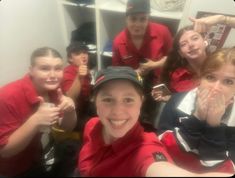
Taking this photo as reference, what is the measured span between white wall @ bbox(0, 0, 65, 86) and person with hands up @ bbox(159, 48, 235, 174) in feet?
0.84

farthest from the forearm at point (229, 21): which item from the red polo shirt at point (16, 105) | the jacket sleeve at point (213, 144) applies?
the red polo shirt at point (16, 105)

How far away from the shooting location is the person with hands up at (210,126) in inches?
13.3

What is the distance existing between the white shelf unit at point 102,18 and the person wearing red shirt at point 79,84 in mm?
35

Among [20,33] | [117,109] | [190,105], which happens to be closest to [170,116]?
[190,105]

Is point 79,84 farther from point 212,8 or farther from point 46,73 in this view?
point 212,8

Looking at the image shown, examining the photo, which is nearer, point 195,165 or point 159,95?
point 195,165

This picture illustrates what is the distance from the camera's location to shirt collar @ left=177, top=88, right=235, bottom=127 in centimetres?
39

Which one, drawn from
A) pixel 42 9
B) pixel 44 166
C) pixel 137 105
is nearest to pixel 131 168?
pixel 137 105

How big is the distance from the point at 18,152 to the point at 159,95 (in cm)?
25

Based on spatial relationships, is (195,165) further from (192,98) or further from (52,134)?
(52,134)

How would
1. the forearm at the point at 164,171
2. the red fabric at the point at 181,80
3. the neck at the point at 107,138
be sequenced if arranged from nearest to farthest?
the forearm at the point at 164,171 < the neck at the point at 107,138 < the red fabric at the point at 181,80

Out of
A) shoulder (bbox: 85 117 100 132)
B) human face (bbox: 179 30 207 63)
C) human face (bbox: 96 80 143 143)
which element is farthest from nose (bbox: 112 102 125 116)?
human face (bbox: 179 30 207 63)

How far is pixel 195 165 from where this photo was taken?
354 millimetres

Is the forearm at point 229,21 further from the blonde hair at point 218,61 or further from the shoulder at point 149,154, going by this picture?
the shoulder at point 149,154
